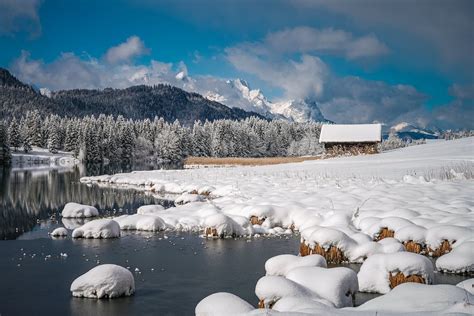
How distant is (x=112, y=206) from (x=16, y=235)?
33.2 ft

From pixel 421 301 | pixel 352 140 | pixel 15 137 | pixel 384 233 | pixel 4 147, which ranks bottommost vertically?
pixel 421 301

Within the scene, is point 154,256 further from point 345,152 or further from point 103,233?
point 345,152

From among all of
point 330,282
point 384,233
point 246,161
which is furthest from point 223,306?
point 246,161

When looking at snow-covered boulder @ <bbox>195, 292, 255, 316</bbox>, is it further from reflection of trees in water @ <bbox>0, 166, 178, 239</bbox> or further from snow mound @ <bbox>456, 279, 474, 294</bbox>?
reflection of trees in water @ <bbox>0, 166, 178, 239</bbox>

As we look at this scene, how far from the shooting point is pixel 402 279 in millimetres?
11383

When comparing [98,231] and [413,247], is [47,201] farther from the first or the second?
[413,247]

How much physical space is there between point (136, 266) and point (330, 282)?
7.41 meters

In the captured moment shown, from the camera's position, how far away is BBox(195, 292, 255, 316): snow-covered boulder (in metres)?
8.60

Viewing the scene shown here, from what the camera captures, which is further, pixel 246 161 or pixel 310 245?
pixel 246 161

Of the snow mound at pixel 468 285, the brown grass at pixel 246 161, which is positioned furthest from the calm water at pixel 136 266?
the brown grass at pixel 246 161

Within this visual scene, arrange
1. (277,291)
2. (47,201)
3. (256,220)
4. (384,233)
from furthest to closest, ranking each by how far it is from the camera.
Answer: (47,201) → (256,220) → (384,233) → (277,291)

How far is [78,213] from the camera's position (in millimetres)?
26000

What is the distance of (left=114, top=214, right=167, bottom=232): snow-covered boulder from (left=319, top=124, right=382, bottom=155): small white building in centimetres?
5461

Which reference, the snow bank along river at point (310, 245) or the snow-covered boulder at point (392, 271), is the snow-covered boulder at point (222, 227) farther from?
the snow-covered boulder at point (392, 271)
